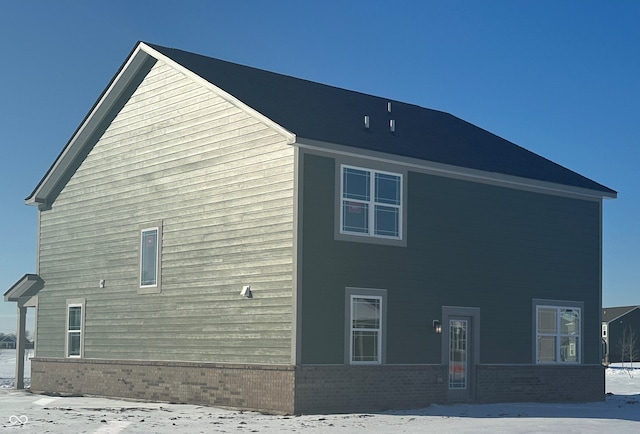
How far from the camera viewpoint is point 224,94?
77.1ft

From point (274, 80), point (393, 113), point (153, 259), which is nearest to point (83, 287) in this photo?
point (153, 259)

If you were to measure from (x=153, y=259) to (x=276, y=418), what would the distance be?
7.48 m

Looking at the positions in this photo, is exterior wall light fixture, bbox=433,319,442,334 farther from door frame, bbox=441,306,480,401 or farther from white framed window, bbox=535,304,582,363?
white framed window, bbox=535,304,582,363

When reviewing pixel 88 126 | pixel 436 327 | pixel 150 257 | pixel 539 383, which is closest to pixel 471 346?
pixel 436 327

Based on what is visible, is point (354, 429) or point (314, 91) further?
point (314, 91)

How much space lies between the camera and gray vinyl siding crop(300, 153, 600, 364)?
21453 millimetres

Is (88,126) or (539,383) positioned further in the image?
(88,126)

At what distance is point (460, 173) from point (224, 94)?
6.14 meters

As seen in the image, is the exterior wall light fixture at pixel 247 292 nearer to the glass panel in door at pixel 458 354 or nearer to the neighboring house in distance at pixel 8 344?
the glass panel in door at pixel 458 354

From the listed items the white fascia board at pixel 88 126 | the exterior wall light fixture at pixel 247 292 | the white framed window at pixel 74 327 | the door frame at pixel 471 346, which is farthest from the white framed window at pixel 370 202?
the white framed window at pixel 74 327

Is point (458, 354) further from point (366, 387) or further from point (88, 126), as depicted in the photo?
point (88, 126)

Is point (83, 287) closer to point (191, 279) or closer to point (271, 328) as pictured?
point (191, 279)

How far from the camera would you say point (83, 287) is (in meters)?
28.4

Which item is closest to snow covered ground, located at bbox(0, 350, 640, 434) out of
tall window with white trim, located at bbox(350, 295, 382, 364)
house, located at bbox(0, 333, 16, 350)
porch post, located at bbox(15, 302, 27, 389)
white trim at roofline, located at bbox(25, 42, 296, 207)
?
tall window with white trim, located at bbox(350, 295, 382, 364)
